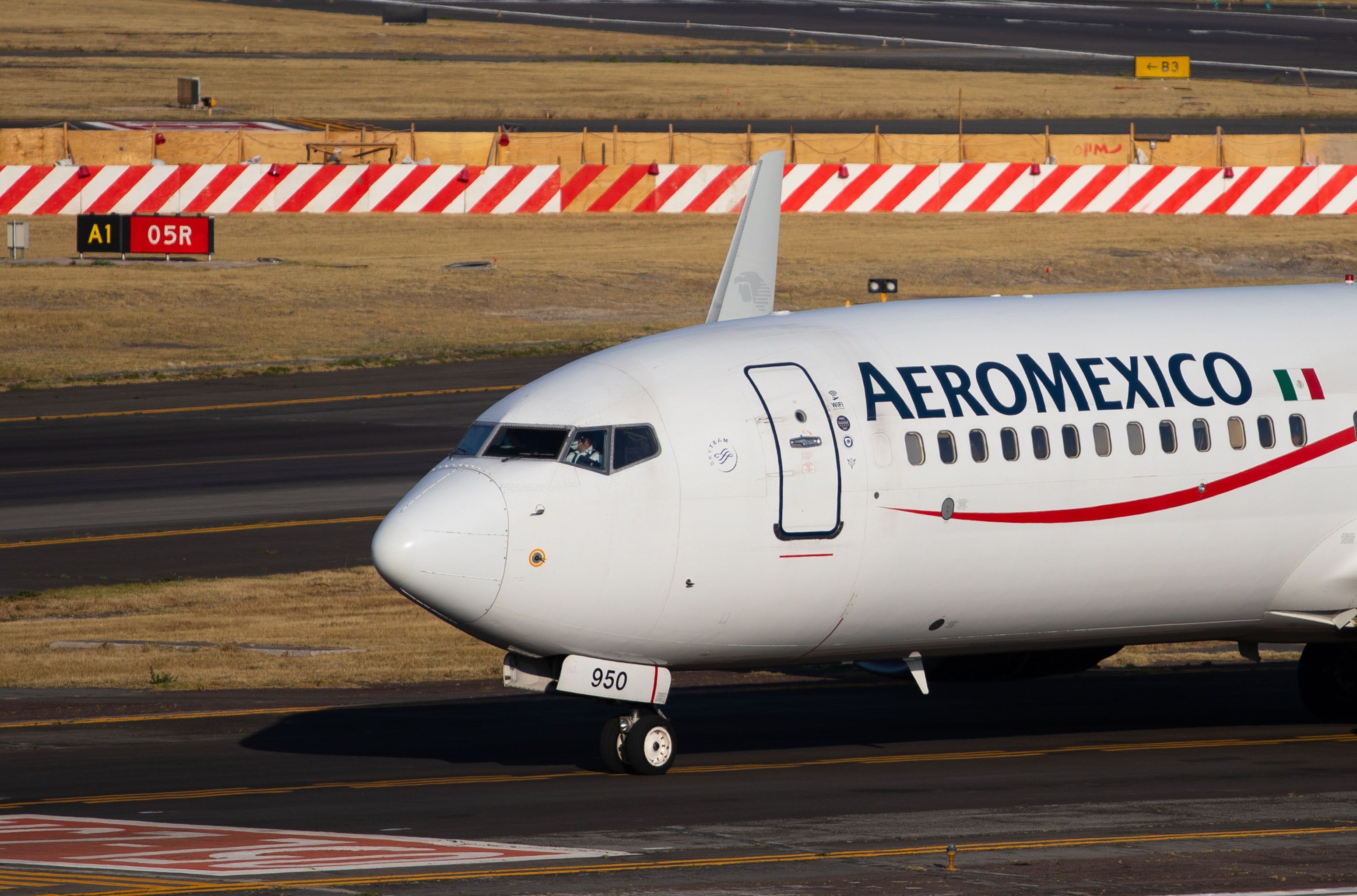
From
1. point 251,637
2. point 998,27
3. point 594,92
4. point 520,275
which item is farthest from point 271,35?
point 251,637

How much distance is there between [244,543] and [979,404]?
68.8 ft

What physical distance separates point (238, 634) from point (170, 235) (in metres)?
40.4

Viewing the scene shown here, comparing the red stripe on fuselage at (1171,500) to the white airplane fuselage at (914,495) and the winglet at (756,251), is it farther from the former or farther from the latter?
the winglet at (756,251)

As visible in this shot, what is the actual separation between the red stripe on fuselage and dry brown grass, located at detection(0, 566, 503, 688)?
36.6 ft

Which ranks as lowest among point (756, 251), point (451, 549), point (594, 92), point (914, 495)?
point (451, 549)

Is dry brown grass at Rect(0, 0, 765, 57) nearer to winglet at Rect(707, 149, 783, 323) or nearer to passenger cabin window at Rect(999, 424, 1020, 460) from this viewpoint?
winglet at Rect(707, 149, 783, 323)

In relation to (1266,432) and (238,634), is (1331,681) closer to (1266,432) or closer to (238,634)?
(1266,432)

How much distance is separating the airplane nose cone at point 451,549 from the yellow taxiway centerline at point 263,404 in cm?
3310

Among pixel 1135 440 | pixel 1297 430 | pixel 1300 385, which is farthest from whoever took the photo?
pixel 1300 385

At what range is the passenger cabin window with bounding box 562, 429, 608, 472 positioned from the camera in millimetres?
22031

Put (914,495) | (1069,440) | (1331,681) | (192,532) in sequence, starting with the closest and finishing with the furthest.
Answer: (914,495)
(1069,440)
(1331,681)
(192,532)

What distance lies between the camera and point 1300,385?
25.0 metres

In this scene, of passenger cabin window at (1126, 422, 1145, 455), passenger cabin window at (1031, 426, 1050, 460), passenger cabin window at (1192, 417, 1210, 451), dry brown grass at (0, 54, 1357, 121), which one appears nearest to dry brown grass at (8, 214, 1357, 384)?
dry brown grass at (0, 54, 1357, 121)

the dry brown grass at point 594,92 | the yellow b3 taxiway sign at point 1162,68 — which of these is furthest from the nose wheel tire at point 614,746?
the yellow b3 taxiway sign at point 1162,68
